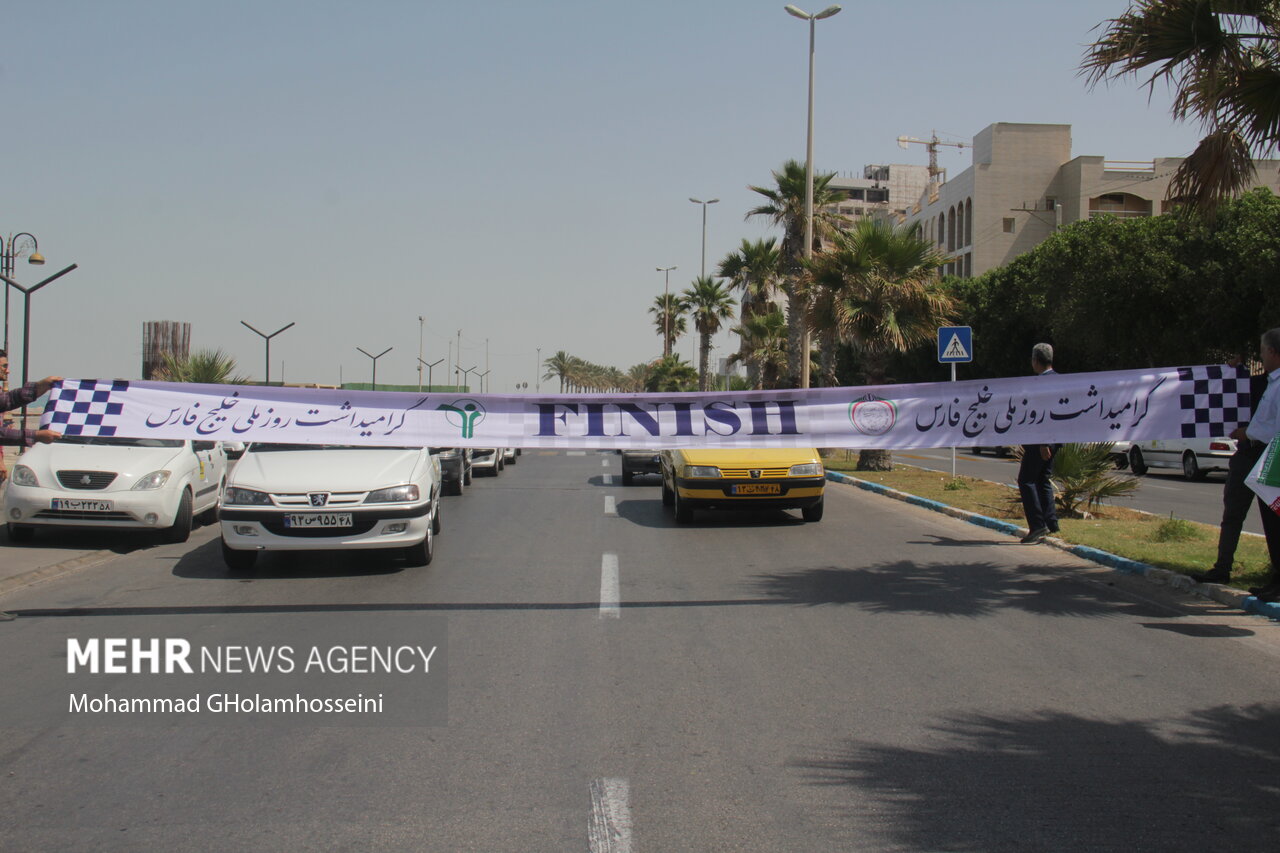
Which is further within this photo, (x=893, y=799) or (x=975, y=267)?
(x=975, y=267)

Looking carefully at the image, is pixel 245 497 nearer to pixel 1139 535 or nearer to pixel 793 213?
pixel 1139 535

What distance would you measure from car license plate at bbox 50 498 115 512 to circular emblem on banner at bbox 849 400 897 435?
7.82m

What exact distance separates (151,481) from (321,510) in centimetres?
A: 322

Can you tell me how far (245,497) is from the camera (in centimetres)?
916

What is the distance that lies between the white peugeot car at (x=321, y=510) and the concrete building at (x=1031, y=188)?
63.0m

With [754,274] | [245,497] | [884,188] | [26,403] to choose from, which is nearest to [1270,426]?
[245,497]

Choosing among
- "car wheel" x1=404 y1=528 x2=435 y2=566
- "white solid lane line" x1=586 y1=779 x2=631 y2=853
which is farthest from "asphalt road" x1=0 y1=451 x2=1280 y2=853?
"car wheel" x1=404 y1=528 x2=435 y2=566

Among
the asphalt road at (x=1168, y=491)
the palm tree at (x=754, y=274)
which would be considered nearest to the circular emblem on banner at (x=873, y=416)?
the asphalt road at (x=1168, y=491)

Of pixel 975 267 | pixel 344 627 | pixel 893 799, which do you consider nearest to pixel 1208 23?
pixel 893 799

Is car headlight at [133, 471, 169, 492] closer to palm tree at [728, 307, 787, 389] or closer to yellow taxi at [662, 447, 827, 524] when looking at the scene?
yellow taxi at [662, 447, 827, 524]

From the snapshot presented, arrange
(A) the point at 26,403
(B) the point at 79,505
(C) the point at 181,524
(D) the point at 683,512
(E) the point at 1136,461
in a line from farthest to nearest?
(E) the point at 1136,461 < (D) the point at 683,512 < (C) the point at 181,524 < (B) the point at 79,505 < (A) the point at 26,403

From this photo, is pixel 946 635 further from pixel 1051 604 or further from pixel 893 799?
pixel 893 799

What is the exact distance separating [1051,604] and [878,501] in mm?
8900

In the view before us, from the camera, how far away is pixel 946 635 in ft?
22.5
